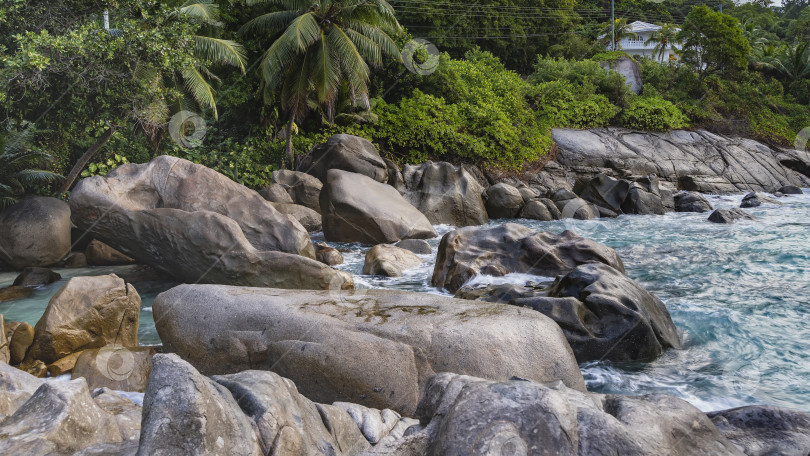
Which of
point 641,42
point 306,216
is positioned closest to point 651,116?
point 641,42

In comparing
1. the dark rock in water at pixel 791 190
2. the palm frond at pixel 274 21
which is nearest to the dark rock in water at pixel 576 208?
the palm frond at pixel 274 21

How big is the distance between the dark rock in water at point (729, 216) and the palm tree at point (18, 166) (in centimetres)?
1625

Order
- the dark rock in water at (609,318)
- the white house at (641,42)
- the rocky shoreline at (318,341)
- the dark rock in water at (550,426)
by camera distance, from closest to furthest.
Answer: the dark rock in water at (550,426) → the rocky shoreline at (318,341) → the dark rock in water at (609,318) → the white house at (641,42)

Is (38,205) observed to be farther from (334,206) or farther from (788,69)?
(788,69)

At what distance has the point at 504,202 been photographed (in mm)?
17750

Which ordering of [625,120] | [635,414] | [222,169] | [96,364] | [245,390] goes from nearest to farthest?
1. [635,414]
2. [245,390]
3. [96,364]
4. [222,169]
5. [625,120]

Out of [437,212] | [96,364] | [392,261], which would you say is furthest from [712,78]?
[96,364]

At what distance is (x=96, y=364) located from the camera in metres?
5.39

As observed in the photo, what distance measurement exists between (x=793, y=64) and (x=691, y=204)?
79.9 ft

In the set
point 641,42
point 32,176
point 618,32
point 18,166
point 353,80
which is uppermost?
point 618,32

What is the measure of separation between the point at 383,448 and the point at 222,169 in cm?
1821

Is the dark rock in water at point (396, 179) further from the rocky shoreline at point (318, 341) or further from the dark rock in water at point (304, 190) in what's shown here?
the rocky shoreline at point (318, 341)

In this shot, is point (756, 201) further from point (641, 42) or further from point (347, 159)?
point (641, 42)

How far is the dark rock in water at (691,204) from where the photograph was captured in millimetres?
18897
